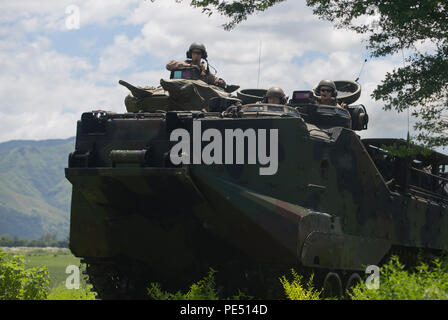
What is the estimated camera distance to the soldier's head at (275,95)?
12.9 metres

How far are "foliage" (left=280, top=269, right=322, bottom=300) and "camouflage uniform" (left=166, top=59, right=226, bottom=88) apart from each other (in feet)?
15.7

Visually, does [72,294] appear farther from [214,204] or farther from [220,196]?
[220,196]

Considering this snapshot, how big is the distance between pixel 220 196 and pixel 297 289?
1.73 metres

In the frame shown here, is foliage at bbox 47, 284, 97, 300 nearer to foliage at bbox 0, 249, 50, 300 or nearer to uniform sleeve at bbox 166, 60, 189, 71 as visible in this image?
foliage at bbox 0, 249, 50, 300

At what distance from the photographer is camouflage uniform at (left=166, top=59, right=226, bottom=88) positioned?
556 inches

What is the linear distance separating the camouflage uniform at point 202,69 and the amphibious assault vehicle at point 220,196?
90 cm

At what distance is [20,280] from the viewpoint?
11.5 m

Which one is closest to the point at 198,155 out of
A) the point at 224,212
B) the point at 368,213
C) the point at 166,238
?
the point at 224,212

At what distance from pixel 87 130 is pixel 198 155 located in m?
2.01

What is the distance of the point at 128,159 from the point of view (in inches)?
431

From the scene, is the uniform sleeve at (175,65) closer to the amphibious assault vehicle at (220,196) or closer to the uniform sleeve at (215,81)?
the uniform sleeve at (215,81)

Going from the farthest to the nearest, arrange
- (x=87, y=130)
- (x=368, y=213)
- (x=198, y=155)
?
(x=368, y=213), (x=87, y=130), (x=198, y=155)

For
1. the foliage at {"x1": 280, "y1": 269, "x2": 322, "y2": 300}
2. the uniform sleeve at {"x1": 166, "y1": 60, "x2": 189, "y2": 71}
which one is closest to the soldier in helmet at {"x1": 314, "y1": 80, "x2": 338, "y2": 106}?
the uniform sleeve at {"x1": 166, "y1": 60, "x2": 189, "y2": 71}

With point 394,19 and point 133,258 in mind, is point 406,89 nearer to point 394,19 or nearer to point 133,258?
point 394,19
